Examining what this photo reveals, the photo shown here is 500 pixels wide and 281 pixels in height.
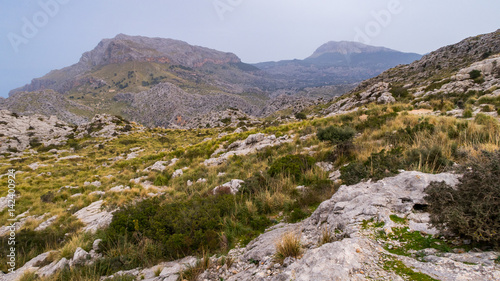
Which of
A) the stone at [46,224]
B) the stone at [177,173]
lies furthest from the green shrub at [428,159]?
the stone at [46,224]

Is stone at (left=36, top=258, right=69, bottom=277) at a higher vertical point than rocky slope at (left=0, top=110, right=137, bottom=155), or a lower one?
lower

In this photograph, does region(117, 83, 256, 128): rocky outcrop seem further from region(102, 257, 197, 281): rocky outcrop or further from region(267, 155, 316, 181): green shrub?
region(102, 257, 197, 281): rocky outcrop

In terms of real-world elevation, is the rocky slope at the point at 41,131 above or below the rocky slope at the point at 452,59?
below

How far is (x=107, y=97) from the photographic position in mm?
190000

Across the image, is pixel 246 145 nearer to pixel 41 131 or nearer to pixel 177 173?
pixel 177 173

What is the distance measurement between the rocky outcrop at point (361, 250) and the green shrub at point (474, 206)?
20cm

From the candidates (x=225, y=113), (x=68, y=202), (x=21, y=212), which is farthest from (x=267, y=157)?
(x=225, y=113)

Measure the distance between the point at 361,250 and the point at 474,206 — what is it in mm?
1331

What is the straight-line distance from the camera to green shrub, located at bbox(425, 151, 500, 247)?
2.15 m

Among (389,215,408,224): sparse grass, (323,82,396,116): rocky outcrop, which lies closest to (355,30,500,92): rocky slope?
(323,82,396,116): rocky outcrop

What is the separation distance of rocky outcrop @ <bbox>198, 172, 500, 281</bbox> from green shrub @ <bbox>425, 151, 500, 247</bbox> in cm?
20

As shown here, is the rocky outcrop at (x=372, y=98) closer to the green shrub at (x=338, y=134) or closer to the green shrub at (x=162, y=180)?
the green shrub at (x=338, y=134)

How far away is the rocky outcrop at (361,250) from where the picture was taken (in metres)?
2.04

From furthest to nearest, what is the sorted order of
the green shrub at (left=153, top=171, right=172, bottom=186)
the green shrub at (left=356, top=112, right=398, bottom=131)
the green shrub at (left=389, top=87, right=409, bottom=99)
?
the green shrub at (left=389, top=87, right=409, bottom=99), the green shrub at (left=153, top=171, right=172, bottom=186), the green shrub at (left=356, top=112, right=398, bottom=131)
